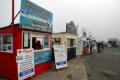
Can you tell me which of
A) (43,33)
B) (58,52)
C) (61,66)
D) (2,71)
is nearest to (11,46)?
(2,71)

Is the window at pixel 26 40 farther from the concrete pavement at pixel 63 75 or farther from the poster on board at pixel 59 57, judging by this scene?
the poster on board at pixel 59 57

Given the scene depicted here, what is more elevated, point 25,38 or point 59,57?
point 25,38

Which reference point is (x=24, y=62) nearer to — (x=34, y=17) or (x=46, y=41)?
(x=46, y=41)

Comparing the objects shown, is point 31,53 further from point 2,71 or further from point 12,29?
point 2,71

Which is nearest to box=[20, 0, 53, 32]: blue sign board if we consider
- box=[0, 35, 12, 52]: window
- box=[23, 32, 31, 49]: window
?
box=[23, 32, 31, 49]: window

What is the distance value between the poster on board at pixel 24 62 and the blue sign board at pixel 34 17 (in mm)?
1247

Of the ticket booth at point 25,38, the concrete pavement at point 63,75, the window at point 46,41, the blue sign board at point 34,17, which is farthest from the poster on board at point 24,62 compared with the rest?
the window at point 46,41

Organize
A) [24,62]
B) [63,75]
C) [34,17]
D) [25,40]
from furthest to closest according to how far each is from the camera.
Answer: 1. [63,75]
2. [34,17]
3. [25,40]
4. [24,62]

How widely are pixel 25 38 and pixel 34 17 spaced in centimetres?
134

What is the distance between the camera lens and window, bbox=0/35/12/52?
15.3ft

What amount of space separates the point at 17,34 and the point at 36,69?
7.38ft

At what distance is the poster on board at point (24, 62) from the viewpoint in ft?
13.0

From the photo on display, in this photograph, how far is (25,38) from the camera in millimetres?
4598

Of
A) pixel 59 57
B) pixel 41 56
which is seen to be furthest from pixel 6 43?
pixel 59 57
